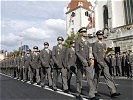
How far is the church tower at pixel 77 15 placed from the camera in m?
81.6

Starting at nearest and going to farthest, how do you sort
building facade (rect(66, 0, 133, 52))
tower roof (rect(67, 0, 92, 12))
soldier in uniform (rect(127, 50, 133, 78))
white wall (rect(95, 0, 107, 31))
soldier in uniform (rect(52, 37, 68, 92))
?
1. soldier in uniform (rect(52, 37, 68, 92))
2. soldier in uniform (rect(127, 50, 133, 78))
3. building facade (rect(66, 0, 133, 52))
4. white wall (rect(95, 0, 107, 31))
5. tower roof (rect(67, 0, 92, 12))

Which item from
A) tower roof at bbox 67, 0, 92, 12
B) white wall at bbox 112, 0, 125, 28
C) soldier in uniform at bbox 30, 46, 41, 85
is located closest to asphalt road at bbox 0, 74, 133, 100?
soldier in uniform at bbox 30, 46, 41, 85

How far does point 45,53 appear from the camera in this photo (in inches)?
533

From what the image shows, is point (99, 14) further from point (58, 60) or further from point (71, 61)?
point (71, 61)

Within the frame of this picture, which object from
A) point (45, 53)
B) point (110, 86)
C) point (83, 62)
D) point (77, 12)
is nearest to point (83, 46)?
point (83, 62)

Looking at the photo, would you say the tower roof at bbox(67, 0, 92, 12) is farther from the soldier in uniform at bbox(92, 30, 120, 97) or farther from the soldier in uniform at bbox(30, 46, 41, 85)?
the soldier in uniform at bbox(92, 30, 120, 97)

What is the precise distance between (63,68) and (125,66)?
37.9 ft

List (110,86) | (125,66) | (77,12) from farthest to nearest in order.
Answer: (77,12) → (125,66) → (110,86)

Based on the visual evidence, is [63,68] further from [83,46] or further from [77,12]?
[77,12]

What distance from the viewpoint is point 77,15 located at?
84188 millimetres

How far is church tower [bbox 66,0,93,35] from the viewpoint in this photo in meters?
81.6

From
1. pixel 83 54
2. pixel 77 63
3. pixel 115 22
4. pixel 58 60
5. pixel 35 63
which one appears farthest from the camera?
pixel 115 22

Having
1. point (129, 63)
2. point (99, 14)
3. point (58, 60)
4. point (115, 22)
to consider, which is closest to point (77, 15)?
point (99, 14)

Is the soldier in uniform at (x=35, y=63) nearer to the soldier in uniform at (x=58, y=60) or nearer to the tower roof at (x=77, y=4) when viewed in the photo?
the soldier in uniform at (x=58, y=60)
